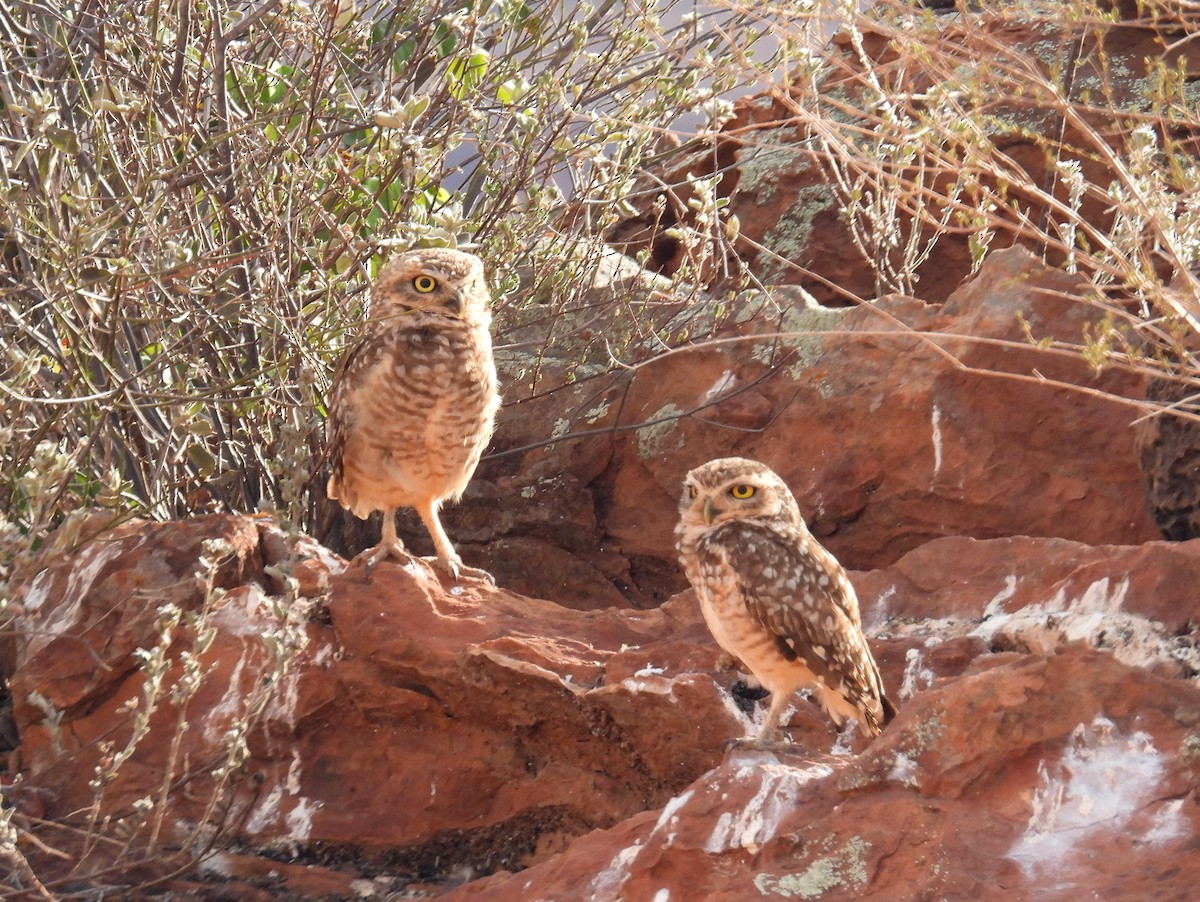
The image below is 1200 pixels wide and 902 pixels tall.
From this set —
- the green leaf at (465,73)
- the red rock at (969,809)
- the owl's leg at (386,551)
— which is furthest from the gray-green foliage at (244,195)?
the red rock at (969,809)

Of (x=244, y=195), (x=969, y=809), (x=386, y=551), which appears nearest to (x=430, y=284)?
(x=244, y=195)

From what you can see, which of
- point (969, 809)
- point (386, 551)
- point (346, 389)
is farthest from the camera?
point (346, 389)

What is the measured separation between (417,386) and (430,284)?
0.33 m

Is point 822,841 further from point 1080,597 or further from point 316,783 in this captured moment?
point 316,783

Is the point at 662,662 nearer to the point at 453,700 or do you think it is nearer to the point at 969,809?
the point at 453,700

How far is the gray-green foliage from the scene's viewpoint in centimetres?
455

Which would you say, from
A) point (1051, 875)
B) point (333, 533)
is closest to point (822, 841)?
point (1051, 875)

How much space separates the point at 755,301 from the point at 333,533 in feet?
6.87

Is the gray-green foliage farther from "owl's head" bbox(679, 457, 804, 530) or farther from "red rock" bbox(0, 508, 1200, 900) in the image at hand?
"owl's head" bbox(679, 457, 804, 530)

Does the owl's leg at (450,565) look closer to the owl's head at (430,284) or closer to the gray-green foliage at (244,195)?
the gray-green foliage at (244,195)

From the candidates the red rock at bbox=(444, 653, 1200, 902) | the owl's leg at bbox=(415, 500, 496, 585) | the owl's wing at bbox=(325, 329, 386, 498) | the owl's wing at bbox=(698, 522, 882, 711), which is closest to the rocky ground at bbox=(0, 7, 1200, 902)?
the red rock at bbox=(444, 653, 1200, 902)

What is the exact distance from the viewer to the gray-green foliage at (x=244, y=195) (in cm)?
455

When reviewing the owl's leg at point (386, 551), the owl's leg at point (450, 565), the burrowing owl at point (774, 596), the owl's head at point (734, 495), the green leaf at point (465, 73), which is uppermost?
the green leaf at point (465, 73)

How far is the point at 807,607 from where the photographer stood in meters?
3.90
